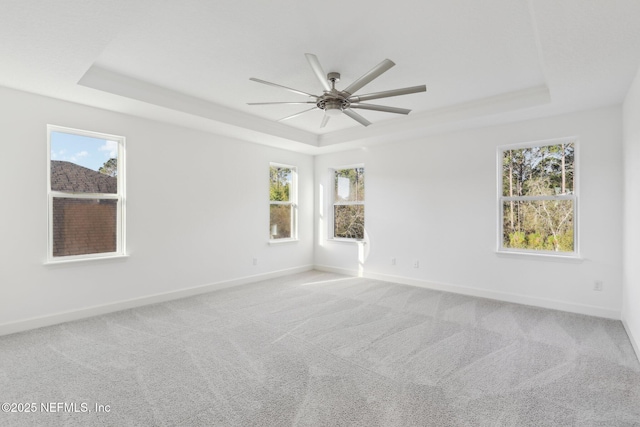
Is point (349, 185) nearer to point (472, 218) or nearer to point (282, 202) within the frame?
point (282, 202)

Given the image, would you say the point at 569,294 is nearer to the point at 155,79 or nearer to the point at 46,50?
the point at 155,79

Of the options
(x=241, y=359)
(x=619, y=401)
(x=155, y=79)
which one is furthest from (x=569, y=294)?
(x=155, y=79)

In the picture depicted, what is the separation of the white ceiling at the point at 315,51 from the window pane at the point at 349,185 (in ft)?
7.02

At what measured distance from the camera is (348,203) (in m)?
6.21

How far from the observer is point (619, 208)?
3576mm

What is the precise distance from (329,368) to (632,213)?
317cm

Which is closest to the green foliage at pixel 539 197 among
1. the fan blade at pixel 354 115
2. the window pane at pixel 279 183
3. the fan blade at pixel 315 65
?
the fan blade at pixel 354 115

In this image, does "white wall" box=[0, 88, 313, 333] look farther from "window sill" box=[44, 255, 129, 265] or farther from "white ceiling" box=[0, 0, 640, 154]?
"white ceiling" box=[0, 0, 640, 154]

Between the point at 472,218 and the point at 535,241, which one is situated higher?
the point at 472,218

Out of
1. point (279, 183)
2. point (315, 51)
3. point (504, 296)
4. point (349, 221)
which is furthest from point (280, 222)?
point (504, 296)

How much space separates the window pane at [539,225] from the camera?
3990mm

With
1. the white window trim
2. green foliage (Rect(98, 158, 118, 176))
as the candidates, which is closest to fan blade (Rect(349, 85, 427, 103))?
the white window trim

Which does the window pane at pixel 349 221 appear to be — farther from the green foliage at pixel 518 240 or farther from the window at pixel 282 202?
the green foliage at pixel 518 240

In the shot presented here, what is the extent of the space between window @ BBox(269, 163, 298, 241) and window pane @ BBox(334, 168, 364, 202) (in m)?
0.87
